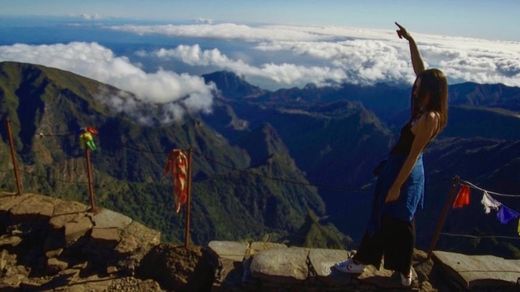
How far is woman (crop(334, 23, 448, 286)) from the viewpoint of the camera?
5.85 m

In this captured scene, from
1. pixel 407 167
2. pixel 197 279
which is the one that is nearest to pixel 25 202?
pixel 197 279

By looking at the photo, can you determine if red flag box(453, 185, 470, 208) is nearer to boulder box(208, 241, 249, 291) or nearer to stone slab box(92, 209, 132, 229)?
boulder box(208, 241, 249, 291)

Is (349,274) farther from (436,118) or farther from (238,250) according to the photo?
(436,118)

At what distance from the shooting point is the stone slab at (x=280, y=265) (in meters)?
7.92

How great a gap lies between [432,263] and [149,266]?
604cm

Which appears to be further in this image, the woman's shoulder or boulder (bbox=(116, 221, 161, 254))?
boulder (bbox=(116, 221, 161, 254))

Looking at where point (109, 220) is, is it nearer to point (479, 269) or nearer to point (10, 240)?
point (10, 240)

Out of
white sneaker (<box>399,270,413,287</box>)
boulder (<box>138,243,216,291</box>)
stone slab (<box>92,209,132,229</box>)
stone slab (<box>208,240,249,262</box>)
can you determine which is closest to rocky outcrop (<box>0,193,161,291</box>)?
stone slab (<box>92,209,132,229</box>)

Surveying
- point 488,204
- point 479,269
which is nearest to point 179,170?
point 479,269

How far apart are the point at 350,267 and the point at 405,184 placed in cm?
211

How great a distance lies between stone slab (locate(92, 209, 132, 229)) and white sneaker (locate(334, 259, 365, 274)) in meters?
5.28

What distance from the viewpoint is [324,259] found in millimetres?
8695

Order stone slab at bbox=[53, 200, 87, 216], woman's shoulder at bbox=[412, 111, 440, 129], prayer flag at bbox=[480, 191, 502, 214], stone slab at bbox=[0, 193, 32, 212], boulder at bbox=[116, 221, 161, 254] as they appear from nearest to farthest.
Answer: woman's shoulder at bbox=[412, 111, 440, 129] < boulder at bbox=[116, 221, 161, 254] < prayer flag at bbox=[480, 191, 502, 214] < stone slab at bbox=[53, 200, 87, 216] < stone slab at bbox=[0, 193, 32, 212]

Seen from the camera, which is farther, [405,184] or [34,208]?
[34,208]
